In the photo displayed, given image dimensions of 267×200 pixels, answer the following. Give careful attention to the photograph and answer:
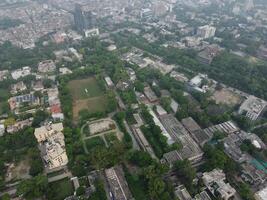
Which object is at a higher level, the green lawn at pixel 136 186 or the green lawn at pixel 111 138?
the green lawn at pixel 111 138

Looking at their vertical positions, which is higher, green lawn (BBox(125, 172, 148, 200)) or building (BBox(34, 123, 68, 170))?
building (BBox(34, 123, 68, 170))

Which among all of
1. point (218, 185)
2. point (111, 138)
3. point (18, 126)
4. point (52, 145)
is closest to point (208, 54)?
point (111, 138)

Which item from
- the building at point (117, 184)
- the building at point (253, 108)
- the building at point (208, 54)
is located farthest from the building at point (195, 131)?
the building at point (208, 54)

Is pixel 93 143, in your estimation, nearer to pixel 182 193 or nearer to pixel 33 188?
pixel 33 188

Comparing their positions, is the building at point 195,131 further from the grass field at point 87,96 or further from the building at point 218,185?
the grass field at point 87,96

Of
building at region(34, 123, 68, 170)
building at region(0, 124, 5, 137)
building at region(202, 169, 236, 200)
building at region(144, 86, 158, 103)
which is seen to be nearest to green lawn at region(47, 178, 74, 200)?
building at region(34, 123, 68, 170)

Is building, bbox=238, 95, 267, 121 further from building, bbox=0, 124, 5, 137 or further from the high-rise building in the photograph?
the high-rise building

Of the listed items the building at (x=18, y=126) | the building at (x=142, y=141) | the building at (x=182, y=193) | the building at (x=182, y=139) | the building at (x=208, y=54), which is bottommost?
the building at (x=18, y=126)

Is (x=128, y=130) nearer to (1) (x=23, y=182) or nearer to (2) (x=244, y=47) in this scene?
(1) (x=23, y=182)
